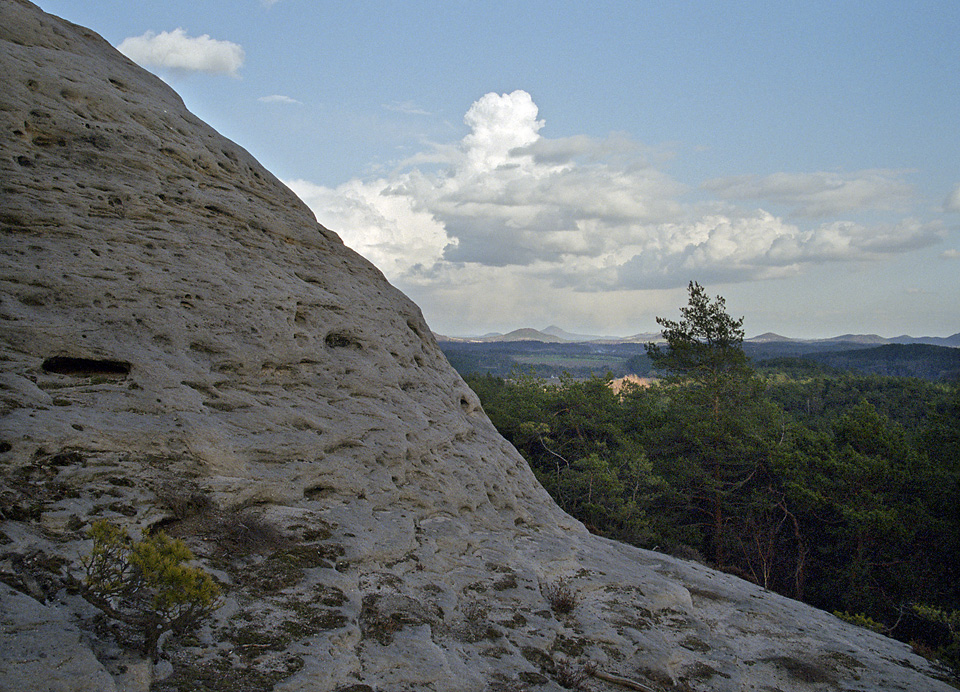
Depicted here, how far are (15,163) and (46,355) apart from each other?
279cm

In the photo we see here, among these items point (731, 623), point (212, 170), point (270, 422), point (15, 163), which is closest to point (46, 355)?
point (270, 422)

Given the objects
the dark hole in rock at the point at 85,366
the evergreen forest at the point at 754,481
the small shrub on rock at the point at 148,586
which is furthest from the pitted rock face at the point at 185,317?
the evergreen forest at the point at 754,481

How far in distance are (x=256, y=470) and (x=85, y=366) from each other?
6.87ft

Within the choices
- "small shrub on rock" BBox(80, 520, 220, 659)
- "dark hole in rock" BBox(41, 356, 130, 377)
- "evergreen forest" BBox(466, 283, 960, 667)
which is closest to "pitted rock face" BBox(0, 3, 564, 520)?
"dark hole in rock" BBox(41, 356, 130, 377)

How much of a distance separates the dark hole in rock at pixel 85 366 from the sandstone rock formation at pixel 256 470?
3 cm

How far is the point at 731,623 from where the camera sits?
7941mm

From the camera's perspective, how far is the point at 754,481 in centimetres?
2120

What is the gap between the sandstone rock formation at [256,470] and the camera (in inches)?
182

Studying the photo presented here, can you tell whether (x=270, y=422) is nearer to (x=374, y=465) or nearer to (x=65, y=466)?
(x=374, y=465)

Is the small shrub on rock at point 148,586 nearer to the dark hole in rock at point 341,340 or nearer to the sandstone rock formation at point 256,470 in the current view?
the sandstone rock formation at point 256,470

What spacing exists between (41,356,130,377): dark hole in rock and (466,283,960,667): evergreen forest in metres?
13.9

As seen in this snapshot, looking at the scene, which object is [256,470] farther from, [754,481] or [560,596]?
[754,481]

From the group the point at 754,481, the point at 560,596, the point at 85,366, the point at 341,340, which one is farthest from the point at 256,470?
the point at 754,481

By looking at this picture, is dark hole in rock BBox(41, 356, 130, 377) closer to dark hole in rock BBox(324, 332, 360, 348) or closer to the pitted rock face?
the pitted rock face
